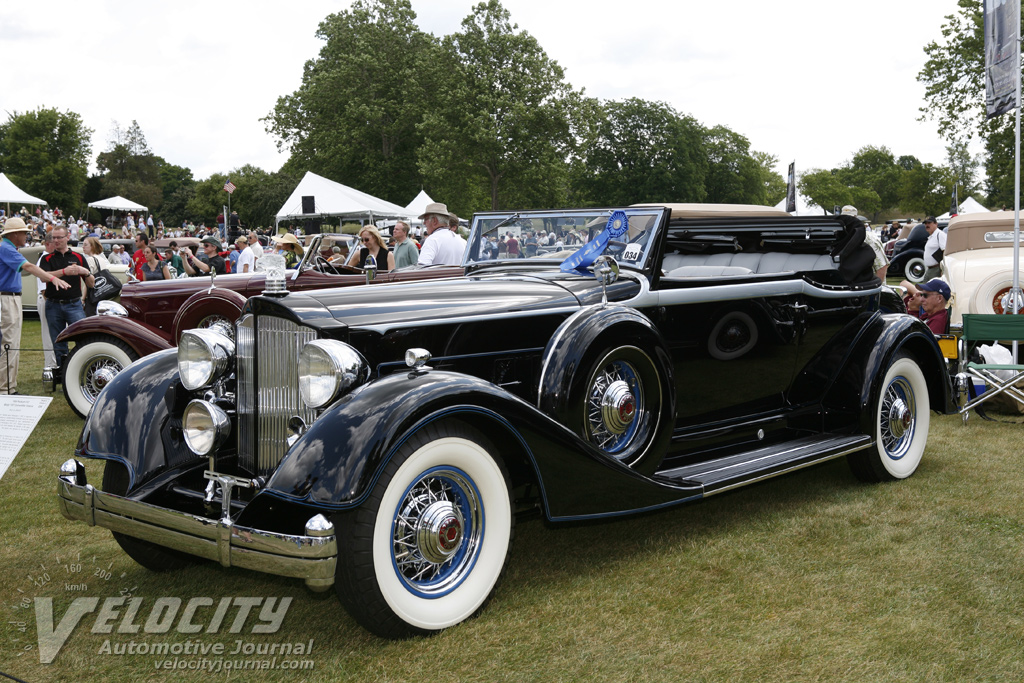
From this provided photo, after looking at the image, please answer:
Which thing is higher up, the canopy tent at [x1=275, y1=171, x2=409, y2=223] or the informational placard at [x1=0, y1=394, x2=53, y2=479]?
the canopy tent at [x1=275, y1=171, x2=409, y2=223]

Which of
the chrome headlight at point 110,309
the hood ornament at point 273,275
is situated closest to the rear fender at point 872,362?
the hood ornament at point 273,275

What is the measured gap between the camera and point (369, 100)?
1537 inches

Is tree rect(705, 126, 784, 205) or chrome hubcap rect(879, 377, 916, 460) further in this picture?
tree rect(705, 126, 784, 205)

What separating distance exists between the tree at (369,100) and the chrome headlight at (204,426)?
1418 inches

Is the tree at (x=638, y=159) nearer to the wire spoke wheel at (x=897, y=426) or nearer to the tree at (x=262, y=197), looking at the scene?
the tree at (x=262, y=197)

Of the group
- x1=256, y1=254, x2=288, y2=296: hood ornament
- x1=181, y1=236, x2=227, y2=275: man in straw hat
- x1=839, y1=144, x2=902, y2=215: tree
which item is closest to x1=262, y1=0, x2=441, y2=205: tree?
x1=181, y1=236, x2=227, y2=275: man in straw hat

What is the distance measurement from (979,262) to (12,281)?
10785mm

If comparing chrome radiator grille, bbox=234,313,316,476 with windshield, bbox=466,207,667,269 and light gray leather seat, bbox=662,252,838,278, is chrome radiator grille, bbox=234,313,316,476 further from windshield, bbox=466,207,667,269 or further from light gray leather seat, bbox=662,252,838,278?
light gray leather seat, bbox=662,252,838,278

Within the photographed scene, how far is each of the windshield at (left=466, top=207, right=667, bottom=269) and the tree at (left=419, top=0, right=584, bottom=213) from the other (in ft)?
96.9

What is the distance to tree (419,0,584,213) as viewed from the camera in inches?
1346

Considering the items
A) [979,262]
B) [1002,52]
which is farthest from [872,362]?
[979,262]

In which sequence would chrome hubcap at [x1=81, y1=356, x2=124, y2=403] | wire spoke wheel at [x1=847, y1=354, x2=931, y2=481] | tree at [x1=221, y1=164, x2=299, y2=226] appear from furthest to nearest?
tree at [x1=221, y1=164, x2=299, y2=226] < chrome hubcap at [x1=81, y1=356, x2=124, y2=403] < wire spoke wheel at [x1=847, y1=354, x2=931, y2=481]

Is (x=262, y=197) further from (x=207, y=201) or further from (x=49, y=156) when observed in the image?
(x=49, y=156)

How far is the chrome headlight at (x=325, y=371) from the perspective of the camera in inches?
119
